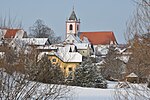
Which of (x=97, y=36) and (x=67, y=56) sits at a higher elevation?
(x=97, y=36)

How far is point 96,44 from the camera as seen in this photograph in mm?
106812

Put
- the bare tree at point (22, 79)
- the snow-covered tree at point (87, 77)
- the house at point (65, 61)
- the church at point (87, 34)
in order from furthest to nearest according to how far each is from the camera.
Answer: the church at point (87, 34) < the snow-covered tree at point (87, 77) < the house at point (65, 61) < the bare tree at point (22, 79)

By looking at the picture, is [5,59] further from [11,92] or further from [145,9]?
[145,9]

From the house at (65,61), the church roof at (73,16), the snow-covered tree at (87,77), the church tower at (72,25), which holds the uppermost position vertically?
the church roof at (73,16)

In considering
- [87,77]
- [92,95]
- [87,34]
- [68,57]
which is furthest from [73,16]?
[92,95]

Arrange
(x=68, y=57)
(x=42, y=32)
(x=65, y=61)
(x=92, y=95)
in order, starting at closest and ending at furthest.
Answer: (x=65, y=61)
(x=92, y=95)
(x=68, y=57)
(x=42, y=32)

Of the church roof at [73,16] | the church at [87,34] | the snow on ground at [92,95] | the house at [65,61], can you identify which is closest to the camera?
the house at [65,61]

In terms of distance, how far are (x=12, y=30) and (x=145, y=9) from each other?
268 centimetres

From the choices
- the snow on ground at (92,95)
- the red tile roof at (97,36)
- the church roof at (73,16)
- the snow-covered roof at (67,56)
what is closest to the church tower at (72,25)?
the church roof at (73,16)

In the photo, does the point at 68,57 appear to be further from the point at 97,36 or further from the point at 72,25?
the point at 97,36

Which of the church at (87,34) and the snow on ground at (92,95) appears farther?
the church at (87,34)

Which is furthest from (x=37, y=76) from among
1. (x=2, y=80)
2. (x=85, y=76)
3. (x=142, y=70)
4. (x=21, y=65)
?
(x=85, y=76)

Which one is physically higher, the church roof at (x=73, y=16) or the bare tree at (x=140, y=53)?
the church roof at (x=73, y=16)

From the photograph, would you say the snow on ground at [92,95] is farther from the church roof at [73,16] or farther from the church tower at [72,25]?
the church roof at [73,16]
